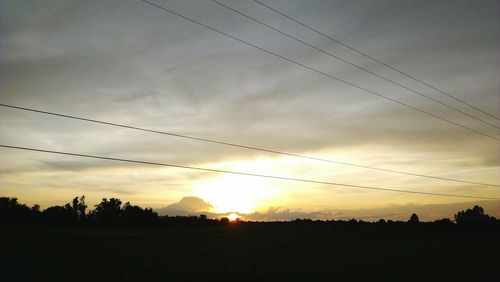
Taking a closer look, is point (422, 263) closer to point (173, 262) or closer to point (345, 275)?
point (345, 275)

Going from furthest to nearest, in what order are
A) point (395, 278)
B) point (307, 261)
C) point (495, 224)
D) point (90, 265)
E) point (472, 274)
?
point (495, 224) → point (307, 261) → point (90, 265) → point (472, 274) → point (395, 278)

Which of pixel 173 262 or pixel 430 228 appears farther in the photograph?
pixel 430 228

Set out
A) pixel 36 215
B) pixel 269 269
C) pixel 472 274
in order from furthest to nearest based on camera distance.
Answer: pixel 36 215
pixel 269 269
pixel 472 274

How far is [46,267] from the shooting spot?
61219mm

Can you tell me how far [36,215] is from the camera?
7579 inches

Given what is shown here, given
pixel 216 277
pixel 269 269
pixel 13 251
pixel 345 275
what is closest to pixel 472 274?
pixel 345 275

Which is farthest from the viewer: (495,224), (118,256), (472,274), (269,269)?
(495,224)

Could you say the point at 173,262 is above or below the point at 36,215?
below

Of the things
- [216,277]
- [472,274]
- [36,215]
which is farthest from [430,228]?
[36,215]

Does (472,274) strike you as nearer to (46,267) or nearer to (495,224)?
(46,267)

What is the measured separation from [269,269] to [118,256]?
35.7 meters

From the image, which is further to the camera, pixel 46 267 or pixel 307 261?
pixel 307 261

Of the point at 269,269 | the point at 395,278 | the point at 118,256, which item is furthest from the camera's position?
the point at 118,256

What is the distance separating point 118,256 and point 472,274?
62056 mm
